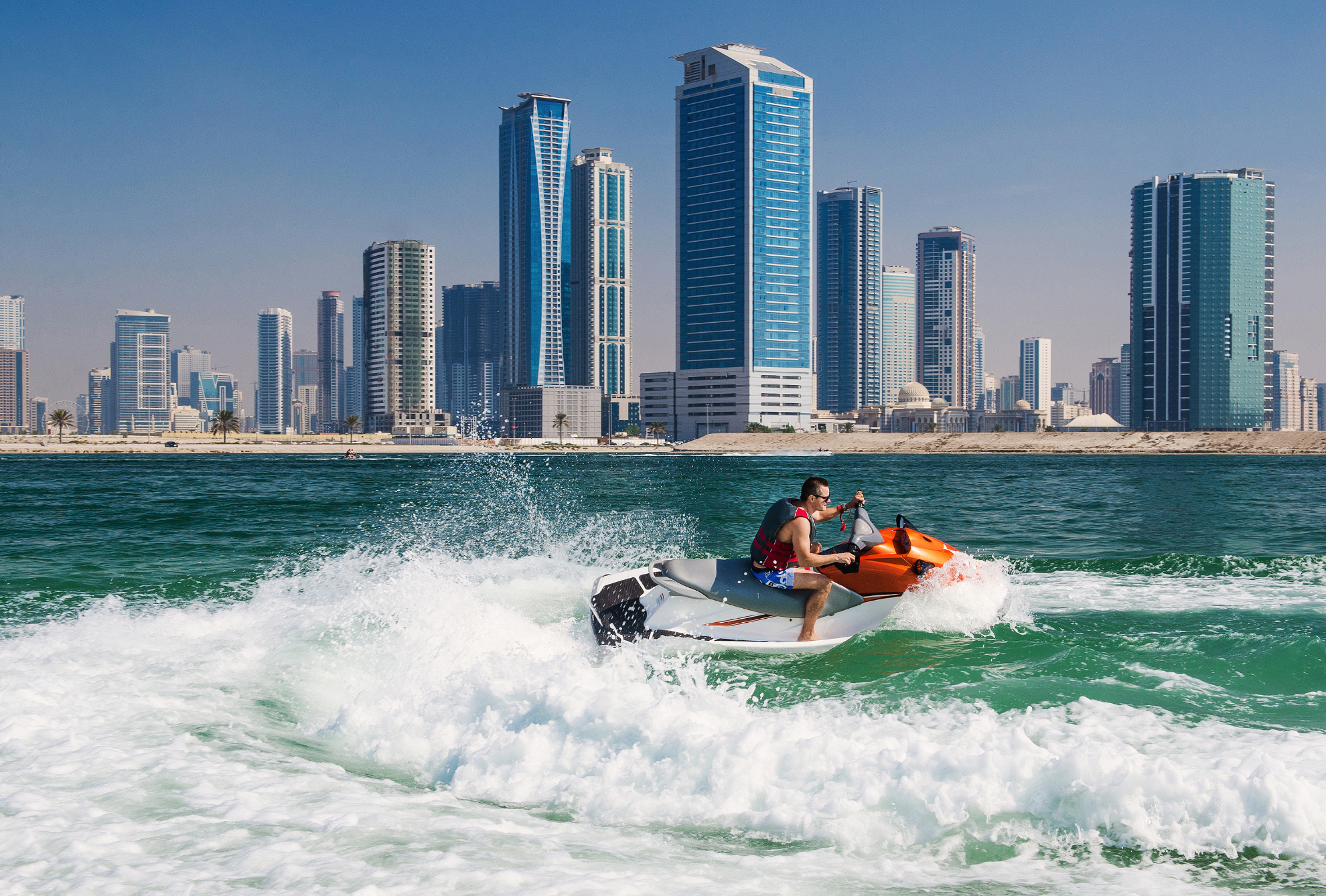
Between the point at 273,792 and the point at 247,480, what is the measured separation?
5137cm

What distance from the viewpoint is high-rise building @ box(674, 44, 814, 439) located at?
592 feet

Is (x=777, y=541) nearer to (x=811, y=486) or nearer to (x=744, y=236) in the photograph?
(x=811, y=486)

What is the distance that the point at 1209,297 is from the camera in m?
177

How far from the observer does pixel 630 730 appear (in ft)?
20.6

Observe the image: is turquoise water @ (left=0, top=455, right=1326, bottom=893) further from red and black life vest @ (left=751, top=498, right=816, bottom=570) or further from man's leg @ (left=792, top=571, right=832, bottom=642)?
red and black life vest @ (left=751, top=498, right=816, bottom=570)

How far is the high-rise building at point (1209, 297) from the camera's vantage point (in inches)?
6855

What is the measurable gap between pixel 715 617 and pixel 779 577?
28.9 inches

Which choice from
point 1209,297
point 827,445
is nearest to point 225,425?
point 827,445

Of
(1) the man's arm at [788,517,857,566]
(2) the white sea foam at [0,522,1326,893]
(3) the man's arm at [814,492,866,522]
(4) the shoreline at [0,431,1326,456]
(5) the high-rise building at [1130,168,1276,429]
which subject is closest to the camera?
(2) the white sea foam at [0,522,1326,893]

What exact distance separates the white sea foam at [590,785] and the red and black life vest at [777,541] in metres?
1.18

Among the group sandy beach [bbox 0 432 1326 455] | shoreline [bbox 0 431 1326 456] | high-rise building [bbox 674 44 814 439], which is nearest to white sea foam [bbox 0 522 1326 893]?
sandy beach [bbox 0 432 1326 455]

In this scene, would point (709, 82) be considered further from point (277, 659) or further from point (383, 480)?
point (277, 659)

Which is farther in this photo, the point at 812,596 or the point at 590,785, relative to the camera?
the point at 812,596

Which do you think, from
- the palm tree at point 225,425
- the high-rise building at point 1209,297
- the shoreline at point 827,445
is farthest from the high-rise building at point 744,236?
the palm tree at point 225,425
